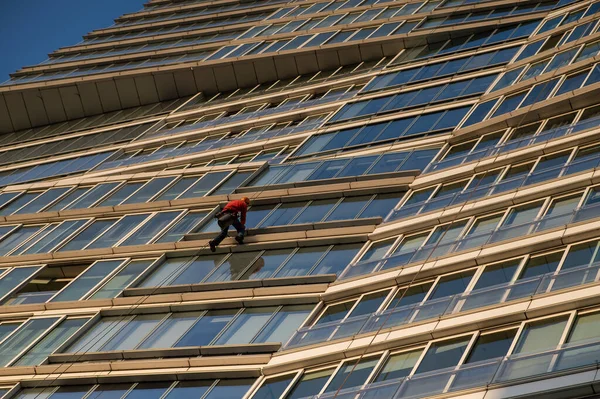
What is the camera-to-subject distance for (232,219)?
29.6 m

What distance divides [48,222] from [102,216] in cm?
284

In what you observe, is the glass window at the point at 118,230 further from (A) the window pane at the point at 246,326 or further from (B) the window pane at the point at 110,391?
(B) the window pane at the point at 110,391

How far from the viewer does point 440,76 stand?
1581 inches

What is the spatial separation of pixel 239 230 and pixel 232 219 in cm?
53

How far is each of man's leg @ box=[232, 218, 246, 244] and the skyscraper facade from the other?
280 mm

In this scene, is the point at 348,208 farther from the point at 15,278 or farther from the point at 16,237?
the point at 16,237

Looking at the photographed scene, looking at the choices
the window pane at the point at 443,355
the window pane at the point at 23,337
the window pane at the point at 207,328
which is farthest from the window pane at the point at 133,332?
the window pane at the point at 443,355

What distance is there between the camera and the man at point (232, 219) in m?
29.4

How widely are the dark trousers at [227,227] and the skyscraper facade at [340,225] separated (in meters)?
0.50

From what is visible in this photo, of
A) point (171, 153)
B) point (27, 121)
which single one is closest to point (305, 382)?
point (171, 153)

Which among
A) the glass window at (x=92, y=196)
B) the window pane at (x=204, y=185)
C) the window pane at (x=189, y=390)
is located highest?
the window pane at (x=204, y=185)

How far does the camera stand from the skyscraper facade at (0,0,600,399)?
21.0 m

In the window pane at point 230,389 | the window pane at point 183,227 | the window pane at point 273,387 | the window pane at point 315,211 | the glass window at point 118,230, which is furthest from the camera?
the glass window at point 118,230

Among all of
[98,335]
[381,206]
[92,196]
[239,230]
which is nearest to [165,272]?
[239,230]
